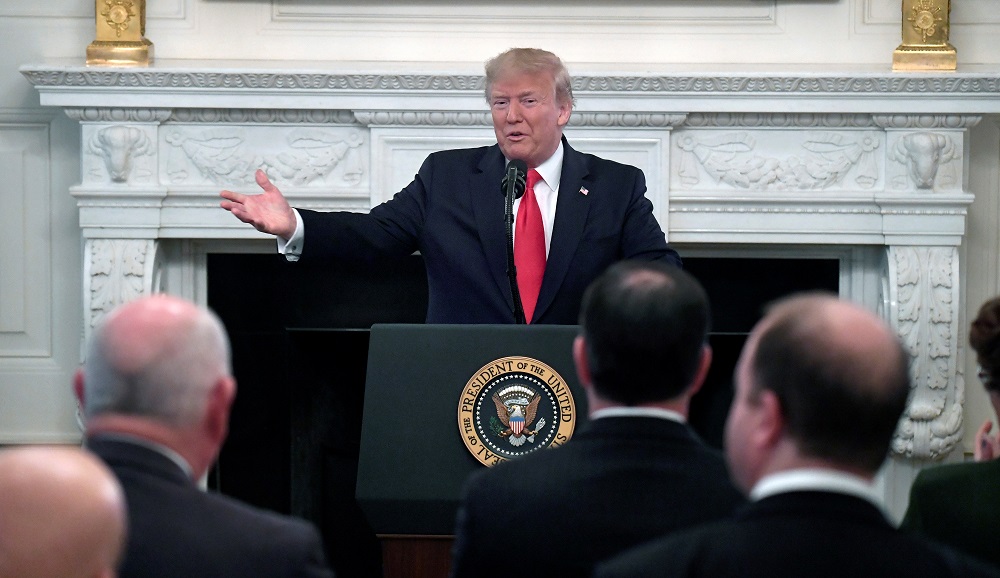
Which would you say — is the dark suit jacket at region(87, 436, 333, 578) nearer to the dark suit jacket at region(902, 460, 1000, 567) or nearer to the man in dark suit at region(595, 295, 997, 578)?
the man in dark suit at region(595, 295, 997, 578)

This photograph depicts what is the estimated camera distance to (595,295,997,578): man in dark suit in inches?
45.9

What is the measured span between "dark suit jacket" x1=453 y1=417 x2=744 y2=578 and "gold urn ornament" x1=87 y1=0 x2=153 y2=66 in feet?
9.94

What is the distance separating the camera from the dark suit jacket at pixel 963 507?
160 centimetres

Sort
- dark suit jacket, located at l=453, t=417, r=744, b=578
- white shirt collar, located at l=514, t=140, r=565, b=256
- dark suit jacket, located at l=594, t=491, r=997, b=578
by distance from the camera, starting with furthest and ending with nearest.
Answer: white shirt collar, located at l=514, t=140, r=565, b=256 < dark suit jacket, located at l=453, t=417, r=744, b=578 < dark suit jacket, located at l=594, t=491, r=997, b=578

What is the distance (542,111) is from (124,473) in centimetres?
180

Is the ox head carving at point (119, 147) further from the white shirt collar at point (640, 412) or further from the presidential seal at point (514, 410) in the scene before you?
the white shirt collar at point (640, 412)

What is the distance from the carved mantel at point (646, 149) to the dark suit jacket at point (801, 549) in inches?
117

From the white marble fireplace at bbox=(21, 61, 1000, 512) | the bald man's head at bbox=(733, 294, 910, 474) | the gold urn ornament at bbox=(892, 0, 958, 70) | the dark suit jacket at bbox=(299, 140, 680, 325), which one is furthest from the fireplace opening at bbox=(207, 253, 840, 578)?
the bald man's head at bbox=(733, 294, 910, 474)

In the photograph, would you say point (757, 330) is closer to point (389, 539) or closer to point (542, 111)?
point (389, 539)

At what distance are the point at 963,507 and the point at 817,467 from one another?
0.52 m

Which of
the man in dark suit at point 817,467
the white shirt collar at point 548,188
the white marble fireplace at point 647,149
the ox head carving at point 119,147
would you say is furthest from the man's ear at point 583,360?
the ox head carving at point 119,147

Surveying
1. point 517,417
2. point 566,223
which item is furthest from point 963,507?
point 566,223

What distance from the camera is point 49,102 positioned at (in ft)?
13.3

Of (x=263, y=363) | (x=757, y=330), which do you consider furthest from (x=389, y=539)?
(x=263, y=363)
